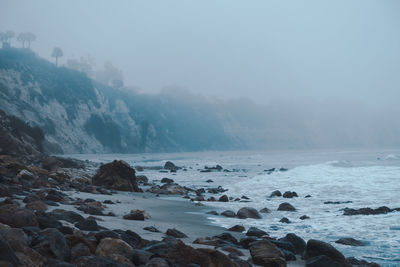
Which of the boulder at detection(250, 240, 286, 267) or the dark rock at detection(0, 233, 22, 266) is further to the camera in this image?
the boulder at detection(250, 240, 286, 267)

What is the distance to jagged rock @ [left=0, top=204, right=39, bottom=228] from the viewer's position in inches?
199

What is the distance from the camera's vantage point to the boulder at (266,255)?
5.53 meters

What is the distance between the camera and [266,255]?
5.60 meters

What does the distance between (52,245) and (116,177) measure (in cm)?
1464

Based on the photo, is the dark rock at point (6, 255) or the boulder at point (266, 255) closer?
the dark rock at point (6, 255)

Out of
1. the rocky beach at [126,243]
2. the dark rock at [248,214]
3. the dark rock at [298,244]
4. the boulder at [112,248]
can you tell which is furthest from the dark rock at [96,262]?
the dark rock at [248,214]

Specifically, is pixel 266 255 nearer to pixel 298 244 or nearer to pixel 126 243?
pixel 298 244

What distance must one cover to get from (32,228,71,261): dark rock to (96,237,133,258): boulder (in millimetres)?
445

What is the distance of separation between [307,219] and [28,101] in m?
105

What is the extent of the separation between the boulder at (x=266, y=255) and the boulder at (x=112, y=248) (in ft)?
6.79

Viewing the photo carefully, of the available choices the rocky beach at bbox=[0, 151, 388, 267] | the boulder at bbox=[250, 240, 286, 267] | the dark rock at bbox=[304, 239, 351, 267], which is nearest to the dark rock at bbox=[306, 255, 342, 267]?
the rocky beach at bbox=[0, 151, 388, 267]

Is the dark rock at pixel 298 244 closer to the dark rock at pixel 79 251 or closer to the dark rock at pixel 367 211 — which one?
the dark rock at pixel 79 251

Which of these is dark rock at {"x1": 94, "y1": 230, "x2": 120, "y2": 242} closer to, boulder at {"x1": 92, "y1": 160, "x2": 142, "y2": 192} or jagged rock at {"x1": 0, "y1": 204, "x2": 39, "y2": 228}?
jagged rock at {"x1": 0, "y1": 204, "x2": 39, "y2": 228}

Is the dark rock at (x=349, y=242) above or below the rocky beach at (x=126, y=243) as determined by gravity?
below
